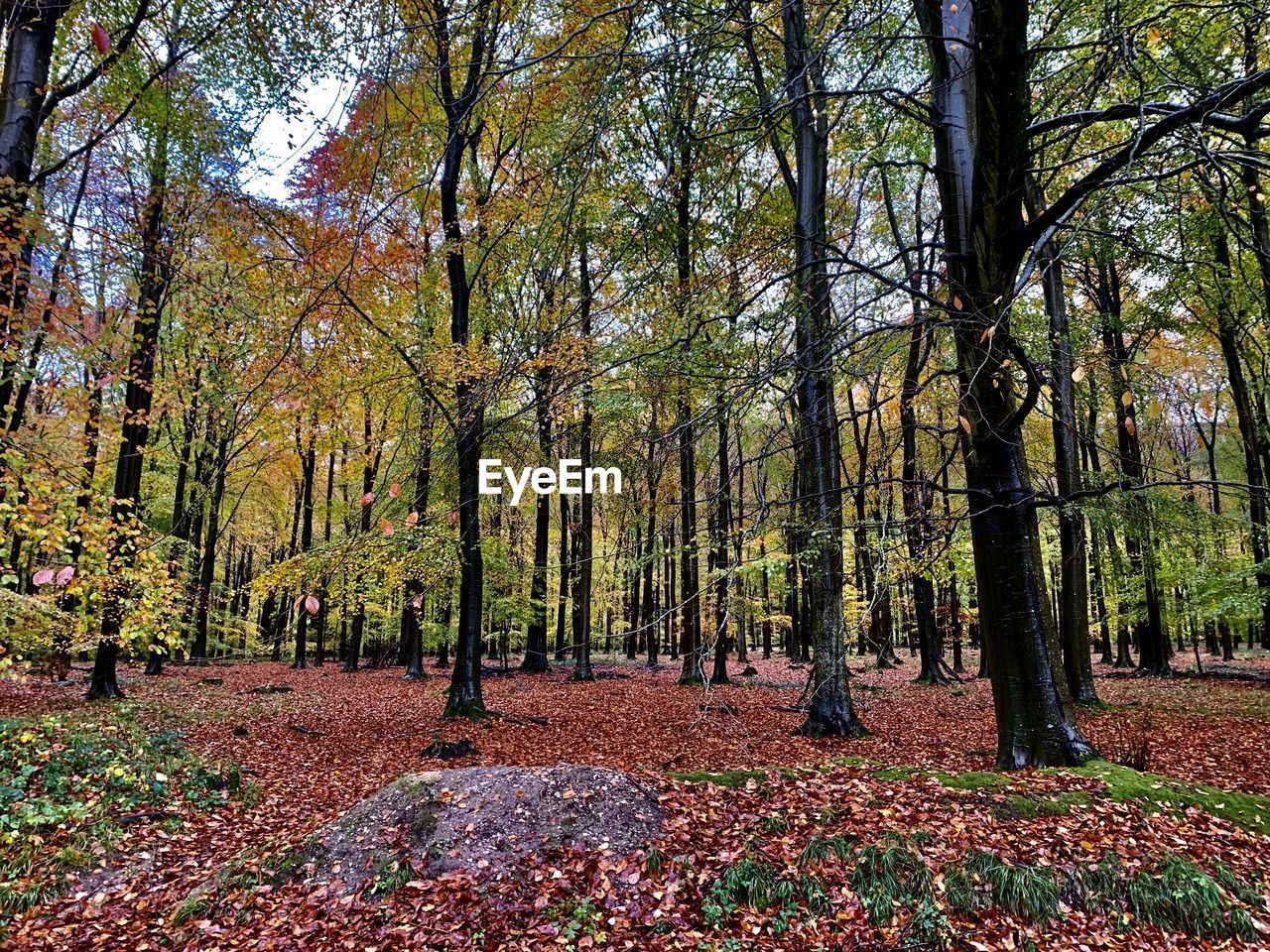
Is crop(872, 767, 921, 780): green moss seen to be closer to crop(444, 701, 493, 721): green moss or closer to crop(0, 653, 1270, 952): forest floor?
crop(0, 653, 1270, 952): forest floor

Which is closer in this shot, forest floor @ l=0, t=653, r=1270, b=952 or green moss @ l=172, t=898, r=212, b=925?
forest floor @ l=0, t=653, r=1270, b=952

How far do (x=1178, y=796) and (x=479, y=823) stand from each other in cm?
515

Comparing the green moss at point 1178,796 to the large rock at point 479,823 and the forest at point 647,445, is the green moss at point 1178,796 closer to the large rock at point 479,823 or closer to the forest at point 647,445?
the forest at point 647,445

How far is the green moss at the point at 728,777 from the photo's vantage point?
5.35 metres

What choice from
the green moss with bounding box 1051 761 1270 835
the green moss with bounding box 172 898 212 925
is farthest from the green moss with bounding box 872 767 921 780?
the green moss with bounding box 172 898 212 925

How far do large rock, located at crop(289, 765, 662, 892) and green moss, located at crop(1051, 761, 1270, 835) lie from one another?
335 cm

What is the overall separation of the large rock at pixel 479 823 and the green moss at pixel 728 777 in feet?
2.01

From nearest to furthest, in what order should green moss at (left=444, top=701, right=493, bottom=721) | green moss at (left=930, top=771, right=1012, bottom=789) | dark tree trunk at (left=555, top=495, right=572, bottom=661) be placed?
green moss at (left=930, top=771, right=1012, bottom=789) < green moss at (left=444, top=701, right=493, bottom=721) < dark tree trunk at (left=555, top=495, right=572, bottom=661)

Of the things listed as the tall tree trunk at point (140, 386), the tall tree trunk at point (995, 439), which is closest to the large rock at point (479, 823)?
the tall tree trunk at point (995, 439)

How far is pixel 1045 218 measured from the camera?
153 inches

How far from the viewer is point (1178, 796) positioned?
4.39m

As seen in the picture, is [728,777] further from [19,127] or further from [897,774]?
[19,127]

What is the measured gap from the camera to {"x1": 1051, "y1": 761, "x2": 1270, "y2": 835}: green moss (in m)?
4.20

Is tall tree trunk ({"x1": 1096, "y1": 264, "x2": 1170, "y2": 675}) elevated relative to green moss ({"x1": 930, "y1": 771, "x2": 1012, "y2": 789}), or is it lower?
elevated
